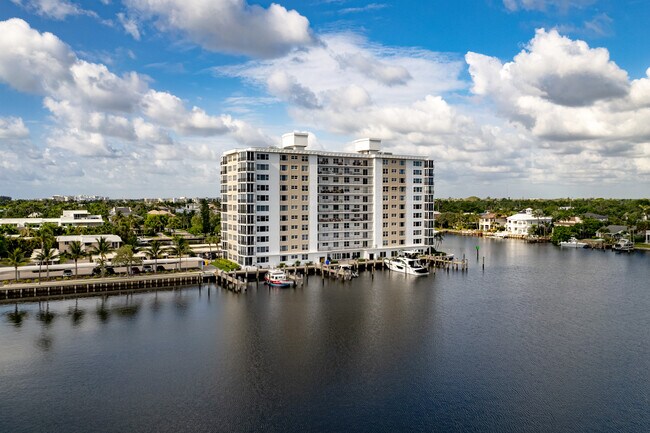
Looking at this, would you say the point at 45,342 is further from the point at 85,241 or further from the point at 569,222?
the point at 569,222

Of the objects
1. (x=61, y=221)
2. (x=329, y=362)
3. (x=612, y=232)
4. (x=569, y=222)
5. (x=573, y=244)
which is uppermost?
(x=61, y=221)

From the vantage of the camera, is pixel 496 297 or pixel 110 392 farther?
pixel 496 297

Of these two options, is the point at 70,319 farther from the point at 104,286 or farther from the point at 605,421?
the point at 605,421

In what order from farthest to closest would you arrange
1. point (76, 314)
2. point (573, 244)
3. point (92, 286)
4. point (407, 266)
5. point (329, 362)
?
point (573, 244), point (407, 266), point (92, 286), point (76, 314), point (329, 362)

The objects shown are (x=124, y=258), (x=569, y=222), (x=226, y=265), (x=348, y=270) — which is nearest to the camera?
(x=124, y=258)

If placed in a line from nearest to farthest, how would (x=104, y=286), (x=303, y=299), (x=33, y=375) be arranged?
(x=33, y=375) → (x=303, y=299) → (x=104, y=286)

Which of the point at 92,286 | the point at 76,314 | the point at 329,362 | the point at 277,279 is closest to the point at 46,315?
the point at 76,314

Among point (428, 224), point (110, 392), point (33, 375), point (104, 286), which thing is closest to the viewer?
point (110, 392)

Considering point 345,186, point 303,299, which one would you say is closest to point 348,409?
point 303,299
